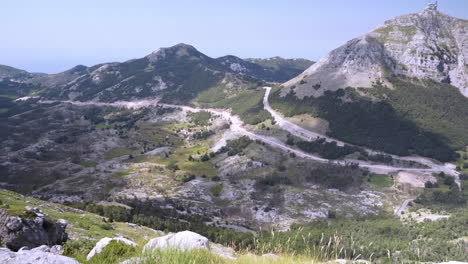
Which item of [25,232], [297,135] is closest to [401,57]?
[297,135]

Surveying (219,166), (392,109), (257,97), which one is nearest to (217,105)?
(257,97)

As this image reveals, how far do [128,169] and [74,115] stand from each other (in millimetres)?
113730

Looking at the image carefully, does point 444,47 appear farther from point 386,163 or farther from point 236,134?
point 236,134

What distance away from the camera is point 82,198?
69.4 metres

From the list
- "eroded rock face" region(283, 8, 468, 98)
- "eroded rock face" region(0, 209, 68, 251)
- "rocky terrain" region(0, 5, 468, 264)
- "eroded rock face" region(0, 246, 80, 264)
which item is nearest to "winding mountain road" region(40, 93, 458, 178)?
"rocky terrain" region(0, 5, 468, 264)

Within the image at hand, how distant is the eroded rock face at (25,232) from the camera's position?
17109mm

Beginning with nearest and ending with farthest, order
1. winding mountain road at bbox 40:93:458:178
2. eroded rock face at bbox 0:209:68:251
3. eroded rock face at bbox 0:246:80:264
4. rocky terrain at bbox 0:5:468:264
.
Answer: eroded rock face at bbox 0:246:80:264 < eroded rock face at bbox 0:209:68:251 < rocky terrain at bbox 0:5:468:264 < winding mountain road at bbox 40:93:458:178

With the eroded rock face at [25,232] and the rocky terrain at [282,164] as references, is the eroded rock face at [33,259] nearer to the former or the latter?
the rocky terrain at [282,164]

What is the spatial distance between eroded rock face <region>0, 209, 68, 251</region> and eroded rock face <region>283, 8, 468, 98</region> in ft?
474

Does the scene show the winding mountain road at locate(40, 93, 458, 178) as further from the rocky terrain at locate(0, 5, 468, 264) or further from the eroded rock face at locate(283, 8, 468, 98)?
the eroded rock face at locate(283, 8, 468, 98)

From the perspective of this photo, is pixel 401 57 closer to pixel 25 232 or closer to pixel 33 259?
pixel 25 232

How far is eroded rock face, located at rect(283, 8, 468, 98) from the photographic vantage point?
5571 inches

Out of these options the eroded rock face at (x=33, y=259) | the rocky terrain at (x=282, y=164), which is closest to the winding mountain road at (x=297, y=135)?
the rocky terrain at (x=282, y=164)

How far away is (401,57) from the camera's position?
151750 mm
